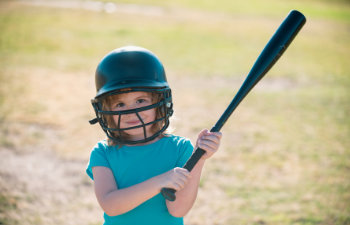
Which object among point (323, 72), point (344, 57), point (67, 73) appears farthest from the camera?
point (344, 57)

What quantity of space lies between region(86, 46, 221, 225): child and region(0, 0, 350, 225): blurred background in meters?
1.75

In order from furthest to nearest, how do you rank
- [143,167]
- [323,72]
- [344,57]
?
[344,57] < [323,72] < [143,167]

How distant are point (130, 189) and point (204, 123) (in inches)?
158

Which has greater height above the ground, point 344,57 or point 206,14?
point 206,14

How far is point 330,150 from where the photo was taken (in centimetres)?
474

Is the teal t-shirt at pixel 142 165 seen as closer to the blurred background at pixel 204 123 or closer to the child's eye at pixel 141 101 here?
the child's eye at pixel 141 101

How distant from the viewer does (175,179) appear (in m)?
1.43

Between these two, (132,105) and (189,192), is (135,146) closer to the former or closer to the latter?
(132,105)

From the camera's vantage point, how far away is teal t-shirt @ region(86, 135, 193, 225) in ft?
5.33

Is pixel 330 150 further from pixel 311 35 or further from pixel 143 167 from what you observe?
pixel 311 35

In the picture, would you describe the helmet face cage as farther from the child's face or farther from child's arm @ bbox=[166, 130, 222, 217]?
child's arm @ bbox=[166, 130, 222, 217]

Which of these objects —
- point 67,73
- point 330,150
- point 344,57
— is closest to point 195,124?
point 330,150

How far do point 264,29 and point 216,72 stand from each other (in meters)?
9.29

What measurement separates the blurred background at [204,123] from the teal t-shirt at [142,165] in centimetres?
172
